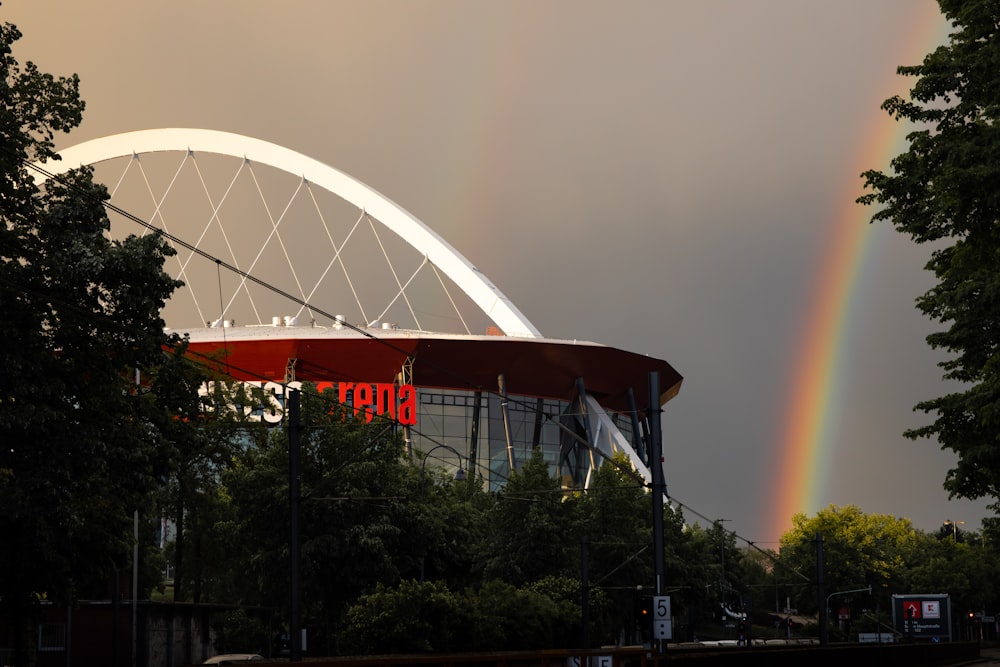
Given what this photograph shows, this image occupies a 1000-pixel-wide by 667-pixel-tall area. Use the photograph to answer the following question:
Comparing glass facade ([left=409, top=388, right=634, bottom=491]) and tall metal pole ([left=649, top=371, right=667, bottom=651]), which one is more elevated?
glass facade ([left=409, top=388, right=634, bottom=491])

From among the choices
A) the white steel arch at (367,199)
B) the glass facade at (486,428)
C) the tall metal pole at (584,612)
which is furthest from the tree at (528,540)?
the glass facade at (486,428)

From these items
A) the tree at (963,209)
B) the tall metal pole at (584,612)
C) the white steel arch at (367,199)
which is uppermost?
the white steel arch at (367,199)

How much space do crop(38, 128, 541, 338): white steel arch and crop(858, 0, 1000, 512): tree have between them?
69106 mm

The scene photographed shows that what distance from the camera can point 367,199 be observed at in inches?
4242

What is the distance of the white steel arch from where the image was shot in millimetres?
106562

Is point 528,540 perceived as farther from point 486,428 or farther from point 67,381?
point 486,428

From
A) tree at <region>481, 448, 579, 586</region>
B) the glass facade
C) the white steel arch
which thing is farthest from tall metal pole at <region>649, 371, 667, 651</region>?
the glass facade

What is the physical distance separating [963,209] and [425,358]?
3188 inches

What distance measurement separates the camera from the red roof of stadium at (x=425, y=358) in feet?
349

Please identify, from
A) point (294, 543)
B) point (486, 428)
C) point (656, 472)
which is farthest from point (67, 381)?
point (486, 428)

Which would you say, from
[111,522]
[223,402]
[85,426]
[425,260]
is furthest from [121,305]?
[425,260]

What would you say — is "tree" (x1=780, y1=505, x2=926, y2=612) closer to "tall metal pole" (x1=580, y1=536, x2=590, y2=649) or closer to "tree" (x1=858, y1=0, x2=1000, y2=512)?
"tall metal pole" (x1=580, y1=536, x2=590, y2=649)

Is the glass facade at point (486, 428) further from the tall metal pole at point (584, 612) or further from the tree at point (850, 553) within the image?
the tall metal pole at point (584, 612)

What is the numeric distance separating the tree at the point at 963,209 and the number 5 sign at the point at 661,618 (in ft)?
29.4
